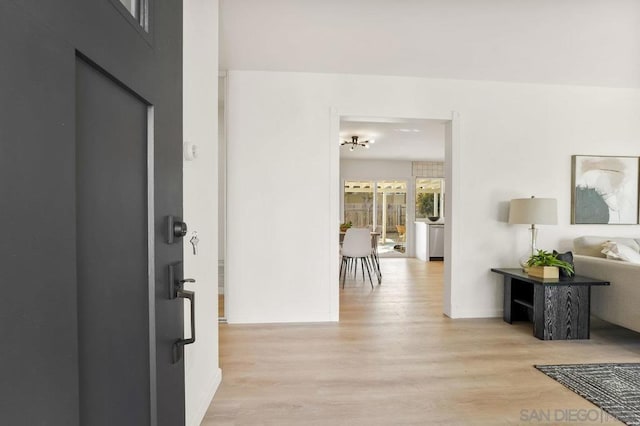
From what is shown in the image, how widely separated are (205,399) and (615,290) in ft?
11.9

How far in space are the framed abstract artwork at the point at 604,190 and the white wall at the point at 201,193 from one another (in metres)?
4.10

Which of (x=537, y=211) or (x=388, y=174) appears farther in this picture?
(x=388, y=174)

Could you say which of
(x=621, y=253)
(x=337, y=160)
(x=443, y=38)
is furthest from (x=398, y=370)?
(x=443, y=38)

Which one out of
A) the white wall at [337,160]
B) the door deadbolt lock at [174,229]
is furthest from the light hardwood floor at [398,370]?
the door deadbolt lock at [174,229]

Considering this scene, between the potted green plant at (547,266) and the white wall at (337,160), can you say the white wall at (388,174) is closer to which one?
the white wall at (337,160)

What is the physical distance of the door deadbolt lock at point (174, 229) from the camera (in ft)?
3.22

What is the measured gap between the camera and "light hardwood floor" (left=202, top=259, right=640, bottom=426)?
2080 millimetres

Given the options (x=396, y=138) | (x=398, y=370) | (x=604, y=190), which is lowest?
(x=398, y=370)

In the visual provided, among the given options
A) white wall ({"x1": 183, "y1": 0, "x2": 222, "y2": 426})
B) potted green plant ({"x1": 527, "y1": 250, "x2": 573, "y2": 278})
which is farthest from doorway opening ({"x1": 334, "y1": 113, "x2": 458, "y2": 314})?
white wall ({"x1": 183, "y1": 0, "x2": 222, "y2": 426})

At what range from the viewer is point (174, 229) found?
1.01 metres

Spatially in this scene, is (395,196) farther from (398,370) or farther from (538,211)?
(398,370)

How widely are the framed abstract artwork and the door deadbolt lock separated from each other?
4.57 meters

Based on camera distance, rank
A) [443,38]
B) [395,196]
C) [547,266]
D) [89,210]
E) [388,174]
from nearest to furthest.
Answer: [89,210], [443,38], [547,266], [388,174], [395,196]

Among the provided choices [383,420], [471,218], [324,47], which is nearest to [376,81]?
[324,47]
